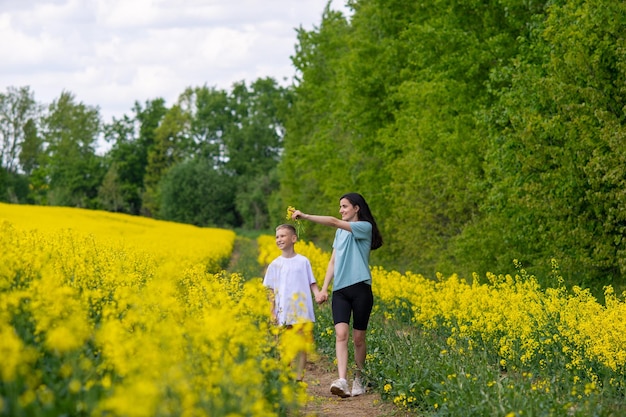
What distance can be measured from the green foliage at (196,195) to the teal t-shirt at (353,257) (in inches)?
2948

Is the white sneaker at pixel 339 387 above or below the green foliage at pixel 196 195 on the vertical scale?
below

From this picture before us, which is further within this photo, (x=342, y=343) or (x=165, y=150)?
(x=165, y=150)

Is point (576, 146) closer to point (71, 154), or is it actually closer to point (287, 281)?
point (287, 281)

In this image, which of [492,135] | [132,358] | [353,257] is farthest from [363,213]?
[492,135]

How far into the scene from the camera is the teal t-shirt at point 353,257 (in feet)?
28.8

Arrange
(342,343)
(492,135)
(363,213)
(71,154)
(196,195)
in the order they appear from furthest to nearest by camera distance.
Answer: (71,154)
(196,195)
(492,135)
(363,213)
(342,343)

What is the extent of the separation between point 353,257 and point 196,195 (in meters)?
76.3

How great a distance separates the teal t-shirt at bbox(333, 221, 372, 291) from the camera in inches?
346

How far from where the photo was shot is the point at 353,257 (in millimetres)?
8820

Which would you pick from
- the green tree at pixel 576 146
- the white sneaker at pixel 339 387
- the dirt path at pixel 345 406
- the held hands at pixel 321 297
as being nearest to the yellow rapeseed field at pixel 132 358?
the held hands at pixel 321 297

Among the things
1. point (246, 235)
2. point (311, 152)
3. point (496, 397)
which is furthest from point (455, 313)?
point (246, 235)

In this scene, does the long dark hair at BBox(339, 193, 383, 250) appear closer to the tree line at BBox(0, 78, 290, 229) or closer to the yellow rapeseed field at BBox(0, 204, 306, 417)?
the yellow rapeseed field at BBox(0, 204, 306, 417)

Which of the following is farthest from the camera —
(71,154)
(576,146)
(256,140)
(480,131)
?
(71,154)

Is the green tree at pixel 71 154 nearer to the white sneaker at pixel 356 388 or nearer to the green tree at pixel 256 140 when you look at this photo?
the green tree at pixel 256 140
